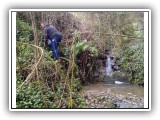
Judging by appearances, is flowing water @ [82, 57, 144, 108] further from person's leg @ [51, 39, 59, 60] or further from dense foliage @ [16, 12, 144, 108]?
person's leg @ [51, 39, 59, 60]

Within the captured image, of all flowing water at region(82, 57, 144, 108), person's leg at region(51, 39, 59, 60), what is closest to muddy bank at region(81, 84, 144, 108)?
flowing water at region(82, 57, 144, 108)

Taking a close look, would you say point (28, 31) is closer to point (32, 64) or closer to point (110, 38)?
point (32, 64)

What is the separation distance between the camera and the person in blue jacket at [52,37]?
2014 millimetres

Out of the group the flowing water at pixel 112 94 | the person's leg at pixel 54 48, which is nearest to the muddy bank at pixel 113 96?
the flowing water at pixel 112 94

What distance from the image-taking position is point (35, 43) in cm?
201

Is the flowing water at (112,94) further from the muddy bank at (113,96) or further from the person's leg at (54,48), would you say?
the person's leg at (54,48)

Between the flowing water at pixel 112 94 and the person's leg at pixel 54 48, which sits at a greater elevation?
the person's leg at pixel 54 48

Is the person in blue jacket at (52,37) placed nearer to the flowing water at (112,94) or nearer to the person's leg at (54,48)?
the person's leg at (54,48)

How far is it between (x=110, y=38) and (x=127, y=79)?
14.0 inches

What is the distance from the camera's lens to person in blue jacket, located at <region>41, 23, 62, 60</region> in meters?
2.01
